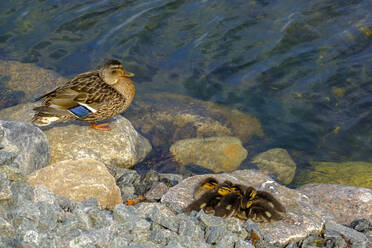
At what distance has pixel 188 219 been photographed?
14.0 feet

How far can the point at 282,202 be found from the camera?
5.36 metres

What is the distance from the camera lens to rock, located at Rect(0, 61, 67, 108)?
32.2 ft

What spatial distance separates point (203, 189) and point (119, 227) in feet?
5.33

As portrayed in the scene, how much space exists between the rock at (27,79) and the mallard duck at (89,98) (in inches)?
121

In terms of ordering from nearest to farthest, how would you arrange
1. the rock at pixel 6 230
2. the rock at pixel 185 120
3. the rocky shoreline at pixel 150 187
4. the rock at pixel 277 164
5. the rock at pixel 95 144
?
→ 1. the rock at pixel 6 230
2. the rocky shoreline at pixel 150 187
3. the rock at pixel 95 144
4. the rock at pixel 277 164
5. the rock at pixel 185 120

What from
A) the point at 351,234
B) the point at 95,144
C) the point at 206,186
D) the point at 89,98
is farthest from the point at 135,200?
the point at 351,234

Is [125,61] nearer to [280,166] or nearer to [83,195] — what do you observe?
[280,166]

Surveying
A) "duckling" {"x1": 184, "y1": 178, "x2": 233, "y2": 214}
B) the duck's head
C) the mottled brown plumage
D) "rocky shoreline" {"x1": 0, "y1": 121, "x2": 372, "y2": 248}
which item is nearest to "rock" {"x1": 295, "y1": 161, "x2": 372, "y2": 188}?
"rocky shoreline" {"x1": 0, "y1": 121, "x2": 372, "y2": 248}

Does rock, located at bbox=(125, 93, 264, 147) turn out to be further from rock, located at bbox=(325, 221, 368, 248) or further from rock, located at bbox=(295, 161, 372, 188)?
rock, located at bbox=(325, 221, 368, 248)

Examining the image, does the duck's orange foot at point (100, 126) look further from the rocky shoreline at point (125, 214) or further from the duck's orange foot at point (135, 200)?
the duck's orange foot at point (135, 200)

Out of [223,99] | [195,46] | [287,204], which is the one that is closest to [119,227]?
[287,204]

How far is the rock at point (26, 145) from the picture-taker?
564 cm

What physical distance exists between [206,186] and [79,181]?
146cm

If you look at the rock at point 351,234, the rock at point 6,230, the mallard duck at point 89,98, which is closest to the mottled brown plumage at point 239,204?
the rock at point 351,234
